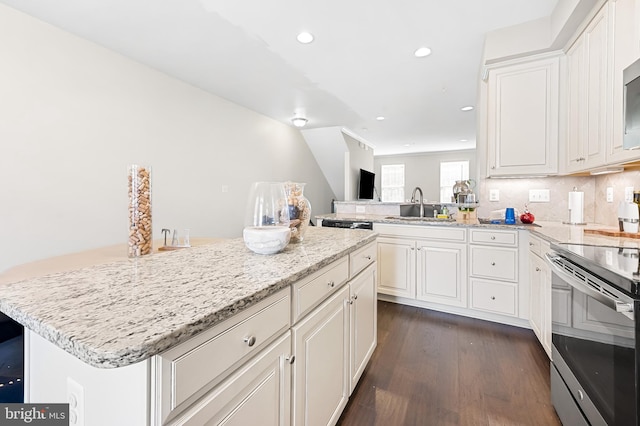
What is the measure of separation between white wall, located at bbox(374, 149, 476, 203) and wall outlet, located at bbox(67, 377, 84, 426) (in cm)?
944

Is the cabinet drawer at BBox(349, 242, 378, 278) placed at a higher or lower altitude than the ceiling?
lower

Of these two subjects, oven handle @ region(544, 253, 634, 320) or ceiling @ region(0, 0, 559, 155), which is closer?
oven handle @ region(544, 253, 634, 320)

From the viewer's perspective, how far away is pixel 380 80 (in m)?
3.46

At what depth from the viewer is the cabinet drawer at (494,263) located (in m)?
2.49

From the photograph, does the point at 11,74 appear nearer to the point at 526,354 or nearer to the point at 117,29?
the point at 117,29

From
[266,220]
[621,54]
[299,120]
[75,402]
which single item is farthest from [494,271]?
[299,120]

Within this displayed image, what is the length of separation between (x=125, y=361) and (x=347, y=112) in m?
4.74

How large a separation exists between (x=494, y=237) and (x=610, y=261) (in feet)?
5.01

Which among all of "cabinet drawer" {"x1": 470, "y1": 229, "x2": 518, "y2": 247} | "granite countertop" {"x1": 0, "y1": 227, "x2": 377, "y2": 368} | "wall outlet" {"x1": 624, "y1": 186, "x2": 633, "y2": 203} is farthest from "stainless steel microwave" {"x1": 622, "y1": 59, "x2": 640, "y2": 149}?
"granite countertop" {"x1": 0, "y1": 227, "x2": 377, "y2": 368}

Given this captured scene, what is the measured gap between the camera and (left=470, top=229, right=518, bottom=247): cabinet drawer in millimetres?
2482

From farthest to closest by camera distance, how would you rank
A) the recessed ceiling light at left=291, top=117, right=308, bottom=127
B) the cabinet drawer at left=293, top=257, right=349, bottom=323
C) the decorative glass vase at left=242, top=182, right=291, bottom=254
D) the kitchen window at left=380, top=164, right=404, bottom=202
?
the kitchen window at left=380, top=164, right=404, bottom=202, the recessed ceiling light at left=291, top=117, right=308, bottom=127, the decorative glass vase at left=242, top=182, right=291, bottom=254, the cabinet drawer at left=293, top=257, right=349, bottom=323

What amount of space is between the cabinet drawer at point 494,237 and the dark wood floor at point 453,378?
0.75 metres

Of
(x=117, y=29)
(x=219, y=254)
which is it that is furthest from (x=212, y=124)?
(x=219, y=254)

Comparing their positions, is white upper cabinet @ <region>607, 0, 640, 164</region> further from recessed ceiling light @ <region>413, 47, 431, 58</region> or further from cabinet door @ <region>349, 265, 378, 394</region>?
cabinet door @ <region>349, 265, 378, 394</region>
